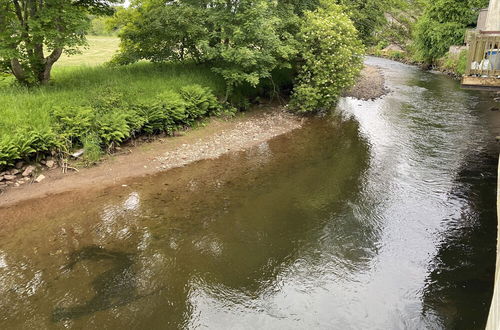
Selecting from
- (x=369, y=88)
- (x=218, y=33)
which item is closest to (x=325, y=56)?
(x=218, y=33)

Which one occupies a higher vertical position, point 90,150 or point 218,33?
point 218,33

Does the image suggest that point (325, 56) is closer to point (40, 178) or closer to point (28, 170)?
point (40, 178)

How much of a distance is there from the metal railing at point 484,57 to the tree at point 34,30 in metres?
13.8

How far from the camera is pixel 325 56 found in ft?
60.7

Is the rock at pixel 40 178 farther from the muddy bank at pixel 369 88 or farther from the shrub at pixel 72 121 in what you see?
the muddy bank at pixel 369 88

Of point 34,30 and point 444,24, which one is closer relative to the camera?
point 34,30

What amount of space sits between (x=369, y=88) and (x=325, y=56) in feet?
34.7

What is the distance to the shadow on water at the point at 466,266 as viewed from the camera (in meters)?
7.32

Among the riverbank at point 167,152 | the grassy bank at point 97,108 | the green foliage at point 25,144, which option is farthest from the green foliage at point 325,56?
the green foliage at point 25,144

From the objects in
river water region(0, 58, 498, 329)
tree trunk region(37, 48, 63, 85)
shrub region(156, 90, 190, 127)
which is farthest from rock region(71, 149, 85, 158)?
tree trunk region(37, 48, 63, 85)

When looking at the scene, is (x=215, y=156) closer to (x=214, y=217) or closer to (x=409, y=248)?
(x=214, y=217)

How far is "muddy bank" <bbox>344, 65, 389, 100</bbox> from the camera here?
84.5ft

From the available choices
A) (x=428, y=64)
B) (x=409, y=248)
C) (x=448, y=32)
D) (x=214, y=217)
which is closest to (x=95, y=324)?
(x=214, y=217)

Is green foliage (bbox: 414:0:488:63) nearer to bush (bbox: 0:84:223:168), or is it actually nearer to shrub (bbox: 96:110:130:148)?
bush (bbox: 0:84:223:168)
